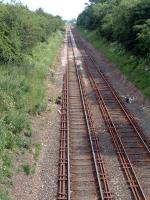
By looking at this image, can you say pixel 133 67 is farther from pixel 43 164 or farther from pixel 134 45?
pixel 43 164

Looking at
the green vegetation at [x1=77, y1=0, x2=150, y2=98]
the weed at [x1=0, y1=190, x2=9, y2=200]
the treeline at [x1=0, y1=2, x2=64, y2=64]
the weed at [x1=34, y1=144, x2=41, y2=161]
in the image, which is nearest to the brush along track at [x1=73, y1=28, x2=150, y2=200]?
the green vegetation at [x1=77, y1=0, x2=150, y2=98]

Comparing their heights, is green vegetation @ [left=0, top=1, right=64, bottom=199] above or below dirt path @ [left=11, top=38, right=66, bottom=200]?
above

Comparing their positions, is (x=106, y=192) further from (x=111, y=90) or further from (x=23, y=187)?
(x=111, y=90)

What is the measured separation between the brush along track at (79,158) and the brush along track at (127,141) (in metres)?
0.96

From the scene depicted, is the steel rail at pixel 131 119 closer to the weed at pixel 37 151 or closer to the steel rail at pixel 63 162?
the steel rail at pixel 63 162

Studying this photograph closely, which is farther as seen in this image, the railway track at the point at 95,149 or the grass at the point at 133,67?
the grass at the point at 133,67

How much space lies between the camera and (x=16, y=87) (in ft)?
81.9

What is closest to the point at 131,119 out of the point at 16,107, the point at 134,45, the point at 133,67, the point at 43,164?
the point at 16,107

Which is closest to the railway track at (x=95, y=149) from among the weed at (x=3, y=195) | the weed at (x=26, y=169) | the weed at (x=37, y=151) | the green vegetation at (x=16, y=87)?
the weed at (x=37, y=151)

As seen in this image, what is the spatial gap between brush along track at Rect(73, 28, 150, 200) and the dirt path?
2.85 metres

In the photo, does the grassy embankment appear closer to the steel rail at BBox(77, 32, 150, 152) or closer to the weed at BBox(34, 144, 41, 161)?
the weed at BBox(34, 144, 41, 161)

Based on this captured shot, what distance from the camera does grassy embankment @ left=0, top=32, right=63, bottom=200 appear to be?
699 inches

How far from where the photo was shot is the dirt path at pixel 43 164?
639 inches

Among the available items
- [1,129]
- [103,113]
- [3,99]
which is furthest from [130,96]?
[1,129]
